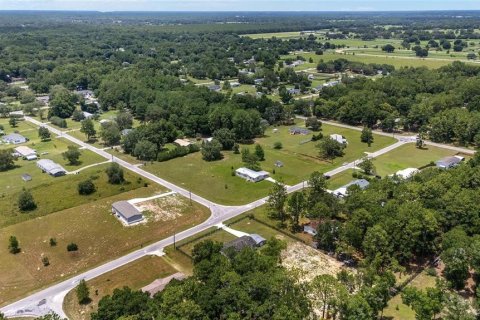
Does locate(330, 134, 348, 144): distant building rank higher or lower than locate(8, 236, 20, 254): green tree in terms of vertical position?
higher

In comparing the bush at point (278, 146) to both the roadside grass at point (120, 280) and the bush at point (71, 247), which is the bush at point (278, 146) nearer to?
the roadside grass at point (120, 280)

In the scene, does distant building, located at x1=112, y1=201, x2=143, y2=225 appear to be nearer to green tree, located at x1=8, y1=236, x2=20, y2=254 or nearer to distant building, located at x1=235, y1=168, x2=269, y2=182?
green tree, located at x1=8, y1=236, x2=20, y2=254

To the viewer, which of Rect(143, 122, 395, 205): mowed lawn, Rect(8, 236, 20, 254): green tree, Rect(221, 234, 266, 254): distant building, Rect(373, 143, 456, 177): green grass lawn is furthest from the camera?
Rect(373, 143, 456, 177): green grass lawn

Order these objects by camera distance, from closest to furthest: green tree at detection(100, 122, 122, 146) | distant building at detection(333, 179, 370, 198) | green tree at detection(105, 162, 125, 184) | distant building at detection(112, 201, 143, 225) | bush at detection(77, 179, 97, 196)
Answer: distant building at detection(112, 201, 143, 225) → distant building at detection(333, 179, 370, 198) → bush at detection(77, 179, 97, 196) → green tree at detection(105, 162, 125, 184) → green tree at detection(100, 122, 122, 146)

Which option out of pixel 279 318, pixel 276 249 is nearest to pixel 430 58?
pixel 276 249

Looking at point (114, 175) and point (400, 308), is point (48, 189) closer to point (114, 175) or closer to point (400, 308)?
point (114, 175)

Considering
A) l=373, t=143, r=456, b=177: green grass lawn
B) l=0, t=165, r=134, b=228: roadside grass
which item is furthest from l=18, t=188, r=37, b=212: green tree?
l=373, t=143, r=456, b=177: green grass lawn

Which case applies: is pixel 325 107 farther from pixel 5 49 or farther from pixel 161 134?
pixel 5 49
